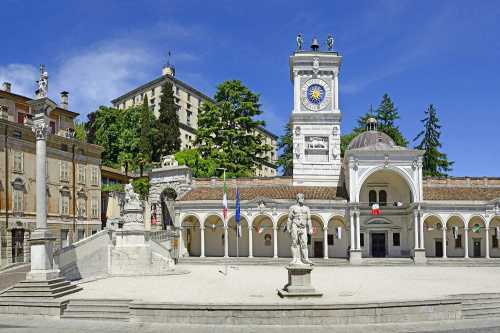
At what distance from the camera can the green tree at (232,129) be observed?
5850 centimetres

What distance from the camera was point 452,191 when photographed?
48.2 metres

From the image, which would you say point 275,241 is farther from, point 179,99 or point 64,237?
point 179,99

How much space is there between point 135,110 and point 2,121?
1478 inches

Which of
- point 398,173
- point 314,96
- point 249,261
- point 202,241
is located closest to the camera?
point 249,261

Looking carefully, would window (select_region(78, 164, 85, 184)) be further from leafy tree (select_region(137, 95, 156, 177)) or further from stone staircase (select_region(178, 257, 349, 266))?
leafy tree (select_region(137, 95, 156, 177))

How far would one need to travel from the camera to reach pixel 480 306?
1788 cm

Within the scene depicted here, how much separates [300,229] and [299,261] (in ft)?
4.32

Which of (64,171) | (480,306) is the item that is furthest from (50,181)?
(480,306)

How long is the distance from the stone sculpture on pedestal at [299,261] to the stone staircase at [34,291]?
344 inches

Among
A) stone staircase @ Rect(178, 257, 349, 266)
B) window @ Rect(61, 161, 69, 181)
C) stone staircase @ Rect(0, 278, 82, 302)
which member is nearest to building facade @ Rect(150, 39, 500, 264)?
stone staircase @ Rect(178, 257, 349, 266)

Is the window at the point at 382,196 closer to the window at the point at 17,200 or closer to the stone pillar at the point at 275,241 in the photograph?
the stone pillar at the point at 275,241

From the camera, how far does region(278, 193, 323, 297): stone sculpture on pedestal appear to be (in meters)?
18.7

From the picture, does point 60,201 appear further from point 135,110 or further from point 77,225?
point 135,110

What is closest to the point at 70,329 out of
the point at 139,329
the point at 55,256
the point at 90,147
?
the point at 139,329
